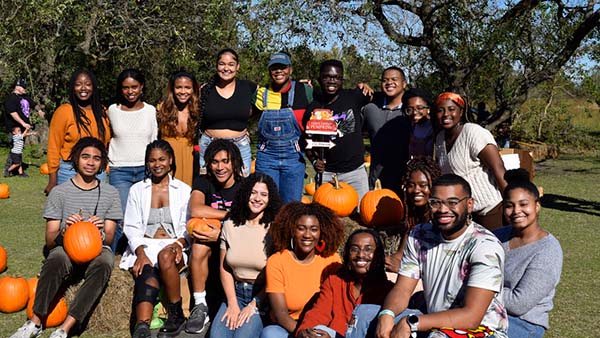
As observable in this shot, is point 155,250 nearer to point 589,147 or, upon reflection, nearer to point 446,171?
point 446,171

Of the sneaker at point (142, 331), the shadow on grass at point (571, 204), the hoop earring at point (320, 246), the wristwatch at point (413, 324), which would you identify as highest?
the hoop earring at point (320, 246)

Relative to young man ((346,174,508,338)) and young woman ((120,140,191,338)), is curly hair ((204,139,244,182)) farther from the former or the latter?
young man ((346,174,508,338))

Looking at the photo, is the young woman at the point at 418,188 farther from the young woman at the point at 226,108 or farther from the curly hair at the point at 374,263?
the young woman at the point at 226,108

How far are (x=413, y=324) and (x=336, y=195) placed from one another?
3.00 m

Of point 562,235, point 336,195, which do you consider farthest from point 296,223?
point 562,235

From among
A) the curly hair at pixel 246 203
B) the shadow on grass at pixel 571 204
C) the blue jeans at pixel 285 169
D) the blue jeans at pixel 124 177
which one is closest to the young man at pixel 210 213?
the curly hair at pixel 246 203

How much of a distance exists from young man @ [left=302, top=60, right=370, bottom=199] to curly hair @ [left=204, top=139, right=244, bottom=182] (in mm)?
799

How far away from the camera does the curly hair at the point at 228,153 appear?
17.6 feet

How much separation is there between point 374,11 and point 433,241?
12.1 metres

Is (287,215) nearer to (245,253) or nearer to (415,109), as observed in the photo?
(245,253)

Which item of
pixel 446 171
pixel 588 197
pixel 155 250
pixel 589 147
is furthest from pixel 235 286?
pixel 589 147

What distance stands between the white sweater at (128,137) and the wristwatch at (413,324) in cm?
336

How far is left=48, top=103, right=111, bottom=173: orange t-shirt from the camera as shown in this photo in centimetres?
586

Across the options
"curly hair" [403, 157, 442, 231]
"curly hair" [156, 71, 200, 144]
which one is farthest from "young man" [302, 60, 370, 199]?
"curly hair" [403, 157, 442, 231]
